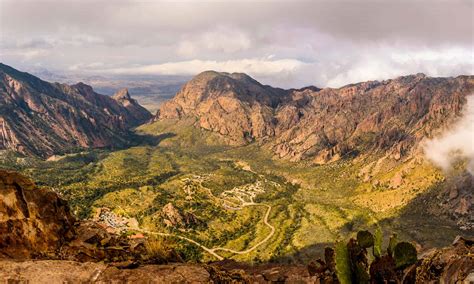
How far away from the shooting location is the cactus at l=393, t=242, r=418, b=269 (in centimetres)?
3203

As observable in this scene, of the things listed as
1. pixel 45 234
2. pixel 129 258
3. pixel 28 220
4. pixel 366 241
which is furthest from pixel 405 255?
pixel 28 220

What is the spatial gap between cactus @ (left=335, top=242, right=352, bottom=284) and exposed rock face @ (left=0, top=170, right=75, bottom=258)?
3042 centimetres

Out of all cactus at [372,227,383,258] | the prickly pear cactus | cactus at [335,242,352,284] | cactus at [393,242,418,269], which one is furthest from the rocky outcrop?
cactus at [393,242,418,269]

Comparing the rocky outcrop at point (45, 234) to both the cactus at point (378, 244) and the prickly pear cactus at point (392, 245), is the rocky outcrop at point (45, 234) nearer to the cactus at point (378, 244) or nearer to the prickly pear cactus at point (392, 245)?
the cactus at point (378, 244)

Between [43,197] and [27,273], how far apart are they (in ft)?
64.7

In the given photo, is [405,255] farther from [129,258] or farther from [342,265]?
[129,258]

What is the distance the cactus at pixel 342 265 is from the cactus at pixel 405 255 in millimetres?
4746

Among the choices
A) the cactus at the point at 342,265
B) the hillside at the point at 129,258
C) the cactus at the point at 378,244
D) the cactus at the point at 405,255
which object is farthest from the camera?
the cactus at the point at 378,244

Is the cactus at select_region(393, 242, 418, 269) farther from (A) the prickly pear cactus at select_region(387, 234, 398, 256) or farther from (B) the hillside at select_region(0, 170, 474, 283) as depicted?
(A) the prickly pear cactus at select_region(387, 234, 398, 256)

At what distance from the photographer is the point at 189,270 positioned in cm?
3653

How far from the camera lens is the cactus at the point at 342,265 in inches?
1198

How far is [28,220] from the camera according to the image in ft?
153

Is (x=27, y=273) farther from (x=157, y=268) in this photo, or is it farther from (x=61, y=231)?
(x=61, y=231)

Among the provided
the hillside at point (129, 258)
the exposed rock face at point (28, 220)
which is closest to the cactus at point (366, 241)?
the hillside at point (129, 258)
